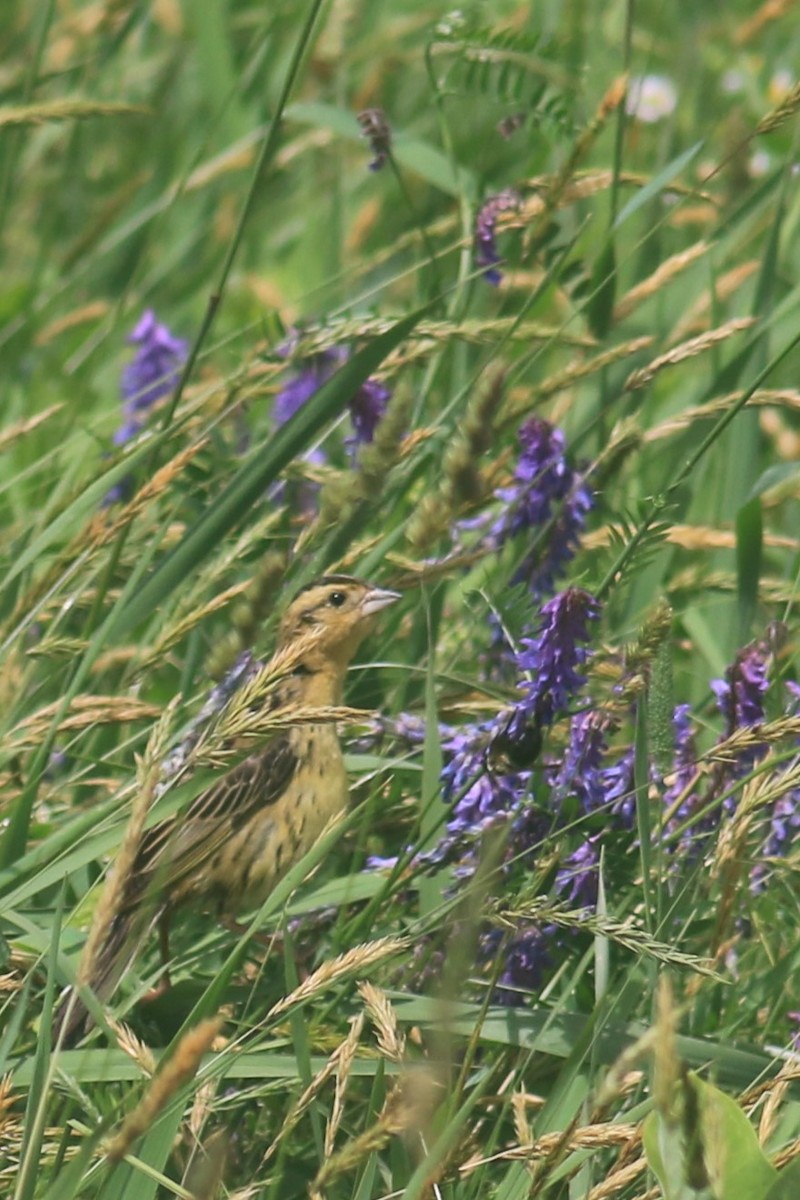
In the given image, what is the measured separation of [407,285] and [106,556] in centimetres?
325

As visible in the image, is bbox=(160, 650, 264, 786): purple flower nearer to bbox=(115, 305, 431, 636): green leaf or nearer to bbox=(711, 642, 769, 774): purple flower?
bbox=(115, 305, 431, 636): green leaf

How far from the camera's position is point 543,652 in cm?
293

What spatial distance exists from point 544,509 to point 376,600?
38 cm

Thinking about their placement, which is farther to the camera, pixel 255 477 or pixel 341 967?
pixel 255 477

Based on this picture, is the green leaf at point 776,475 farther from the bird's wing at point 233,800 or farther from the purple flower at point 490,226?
the bird's wing at point 233,800

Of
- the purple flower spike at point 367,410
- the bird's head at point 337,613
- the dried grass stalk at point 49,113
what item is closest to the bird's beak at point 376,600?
the bird's head at point 337,613

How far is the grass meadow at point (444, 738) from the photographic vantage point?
242cm

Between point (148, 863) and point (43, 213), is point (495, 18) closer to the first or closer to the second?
point (43, 213)

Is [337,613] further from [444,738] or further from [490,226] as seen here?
[490,226]

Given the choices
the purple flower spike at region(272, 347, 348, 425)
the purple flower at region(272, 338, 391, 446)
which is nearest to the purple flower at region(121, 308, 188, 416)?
the purple flower at region(272, 338, 391, 446)

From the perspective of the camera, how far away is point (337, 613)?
3936mm

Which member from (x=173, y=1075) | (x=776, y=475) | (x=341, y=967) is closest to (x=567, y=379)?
(x=776, y=475)

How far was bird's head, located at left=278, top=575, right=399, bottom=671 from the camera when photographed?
3.79 meters

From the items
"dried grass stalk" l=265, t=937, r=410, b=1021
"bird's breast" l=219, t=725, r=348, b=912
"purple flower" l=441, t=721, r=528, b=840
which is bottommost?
"bird's breast" l=219, t=725, r=348, b=912
